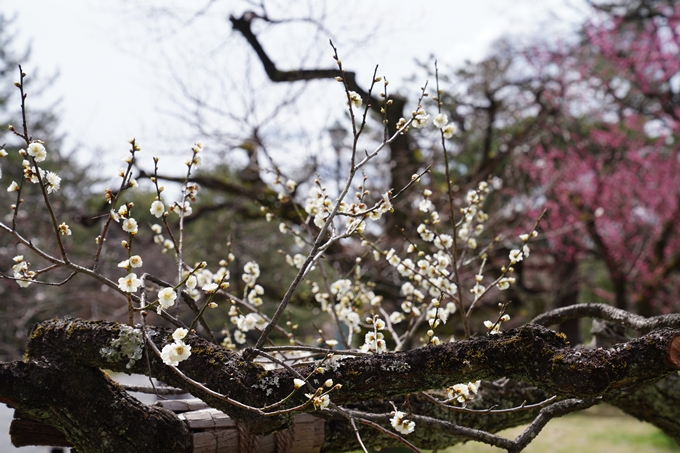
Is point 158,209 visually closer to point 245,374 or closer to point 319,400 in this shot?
point 245,374

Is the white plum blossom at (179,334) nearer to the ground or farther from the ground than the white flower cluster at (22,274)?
nearer to the ground

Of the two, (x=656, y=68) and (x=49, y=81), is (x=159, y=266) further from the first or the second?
(x=656, y=68)

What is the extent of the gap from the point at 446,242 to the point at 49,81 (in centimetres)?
1201

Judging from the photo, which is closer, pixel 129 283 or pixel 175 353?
pixel 175 353

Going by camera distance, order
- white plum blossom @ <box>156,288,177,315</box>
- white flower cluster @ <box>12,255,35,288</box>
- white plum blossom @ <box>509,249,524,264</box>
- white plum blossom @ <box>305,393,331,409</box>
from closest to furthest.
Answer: white plum blossom @ <box>305,393,331,409</box>, white plum blossom @ <box>156,288,177,315</box>, white flower cluster @ <box>12,255,35,288</box>, white plum blossom @ <box>509,249,524,264</box>

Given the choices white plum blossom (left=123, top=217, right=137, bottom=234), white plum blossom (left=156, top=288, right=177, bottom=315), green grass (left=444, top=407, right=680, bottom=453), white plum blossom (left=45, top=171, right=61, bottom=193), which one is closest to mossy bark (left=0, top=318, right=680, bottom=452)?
white plum blossom (left=156, top=288, right=177, bottom=315)

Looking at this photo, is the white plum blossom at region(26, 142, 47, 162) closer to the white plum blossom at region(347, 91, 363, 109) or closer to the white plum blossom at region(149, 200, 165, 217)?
the white plum blossom at region(149, 200, 165, 217)

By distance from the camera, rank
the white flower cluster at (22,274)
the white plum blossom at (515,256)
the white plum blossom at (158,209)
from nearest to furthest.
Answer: the white flower cluster at (22,274) → the white plum blossom at (158,209) → the white plum blossom at (515,256)

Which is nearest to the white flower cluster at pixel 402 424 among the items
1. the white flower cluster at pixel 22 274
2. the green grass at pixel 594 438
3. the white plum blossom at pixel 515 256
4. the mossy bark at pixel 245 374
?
the mossy bark at pixel 245 374

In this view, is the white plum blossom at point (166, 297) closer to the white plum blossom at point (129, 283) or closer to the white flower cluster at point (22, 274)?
the white plum blossom at point (129, 283)

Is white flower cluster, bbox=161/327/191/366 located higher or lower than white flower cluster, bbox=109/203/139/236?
lower

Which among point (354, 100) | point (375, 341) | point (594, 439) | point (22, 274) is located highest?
point (354, 100)

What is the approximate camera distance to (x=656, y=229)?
10125 mm

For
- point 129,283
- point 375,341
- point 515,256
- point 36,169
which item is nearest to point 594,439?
point 515,256
